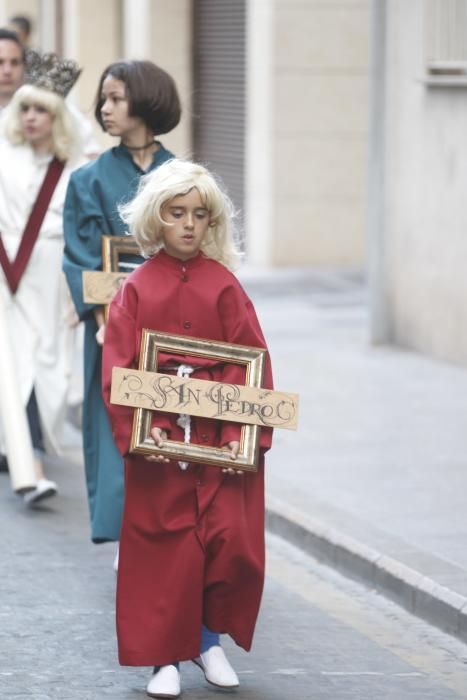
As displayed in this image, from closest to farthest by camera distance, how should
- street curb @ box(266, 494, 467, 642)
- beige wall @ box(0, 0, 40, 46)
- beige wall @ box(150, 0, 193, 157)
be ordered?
1. street curb @ box(266, 494, 467, 642)
2. beige wall @ box(150, 0, 193, 157)
3. beige wall @ box(0, 0, 40, 46)

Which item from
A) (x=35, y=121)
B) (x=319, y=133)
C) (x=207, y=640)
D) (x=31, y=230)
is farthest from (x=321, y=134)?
(x=207, y=640)

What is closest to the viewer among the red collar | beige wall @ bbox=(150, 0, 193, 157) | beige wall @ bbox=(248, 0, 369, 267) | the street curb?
the red collar

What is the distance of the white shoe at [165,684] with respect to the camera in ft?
16.4

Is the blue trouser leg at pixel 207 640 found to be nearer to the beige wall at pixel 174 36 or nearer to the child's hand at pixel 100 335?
the child's hand at pixel 100 335

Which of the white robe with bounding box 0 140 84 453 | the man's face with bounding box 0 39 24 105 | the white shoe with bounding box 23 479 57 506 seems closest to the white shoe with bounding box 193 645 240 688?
the white shoe with bounding box 23 479 57 506

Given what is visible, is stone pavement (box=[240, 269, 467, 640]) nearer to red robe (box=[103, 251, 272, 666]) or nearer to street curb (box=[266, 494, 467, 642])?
street curb (box=[266, 494, 467, 642])

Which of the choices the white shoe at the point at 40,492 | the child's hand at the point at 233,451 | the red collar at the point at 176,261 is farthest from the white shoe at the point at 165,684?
the white shoe at the point at 40,492

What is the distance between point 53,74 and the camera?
25.6 ft

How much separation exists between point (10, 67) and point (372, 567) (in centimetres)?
344

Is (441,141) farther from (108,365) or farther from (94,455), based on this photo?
(108,365)

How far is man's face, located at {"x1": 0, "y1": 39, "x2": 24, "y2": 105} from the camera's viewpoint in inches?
339

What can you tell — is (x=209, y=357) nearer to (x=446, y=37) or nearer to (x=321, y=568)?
(x=321, y=568)

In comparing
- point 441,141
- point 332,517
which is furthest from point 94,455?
point 441,141

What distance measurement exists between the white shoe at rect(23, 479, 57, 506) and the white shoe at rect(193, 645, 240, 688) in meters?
2.56
